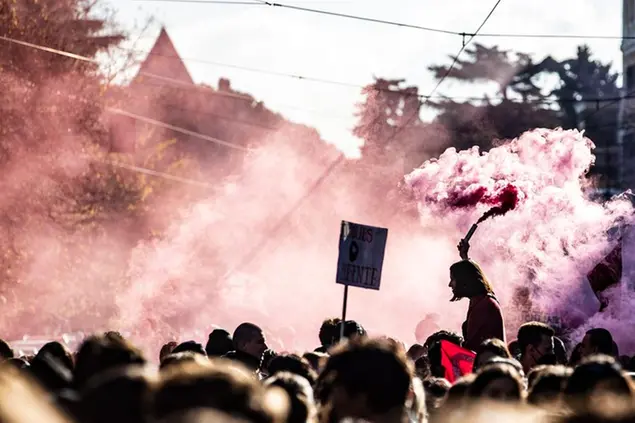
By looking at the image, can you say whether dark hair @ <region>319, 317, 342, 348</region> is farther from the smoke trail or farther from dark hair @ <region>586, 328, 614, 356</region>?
the smoke trail

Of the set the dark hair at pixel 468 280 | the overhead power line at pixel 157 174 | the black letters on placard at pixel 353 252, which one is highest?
the overhead power line at pixel 157 174

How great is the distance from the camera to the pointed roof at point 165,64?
6838 centimetres

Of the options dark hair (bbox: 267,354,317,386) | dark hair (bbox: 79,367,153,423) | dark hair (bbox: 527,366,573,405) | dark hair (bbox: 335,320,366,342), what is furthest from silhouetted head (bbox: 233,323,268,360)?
dark hair (bbox: 79,367,153,423)

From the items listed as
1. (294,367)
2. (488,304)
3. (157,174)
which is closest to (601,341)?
(488,304)

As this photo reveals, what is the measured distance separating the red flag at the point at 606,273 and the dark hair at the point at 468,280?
433cm

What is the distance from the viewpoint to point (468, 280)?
1055 centimetres

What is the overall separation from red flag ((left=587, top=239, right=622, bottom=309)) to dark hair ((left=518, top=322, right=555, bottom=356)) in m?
5.56

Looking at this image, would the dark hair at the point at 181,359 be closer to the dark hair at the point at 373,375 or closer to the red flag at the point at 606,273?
the dark hair at the point at 373,375

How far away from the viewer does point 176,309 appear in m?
26.7

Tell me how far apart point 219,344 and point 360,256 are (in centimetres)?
145

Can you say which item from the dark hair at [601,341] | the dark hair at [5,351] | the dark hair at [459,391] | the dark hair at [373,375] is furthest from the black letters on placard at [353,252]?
the dark hair at [373,375]

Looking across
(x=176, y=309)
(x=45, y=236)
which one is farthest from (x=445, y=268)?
(x=45, y=236)

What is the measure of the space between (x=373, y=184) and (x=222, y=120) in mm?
34866

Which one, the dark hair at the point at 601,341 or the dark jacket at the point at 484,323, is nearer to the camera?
the dark hair at the point at 601,341
